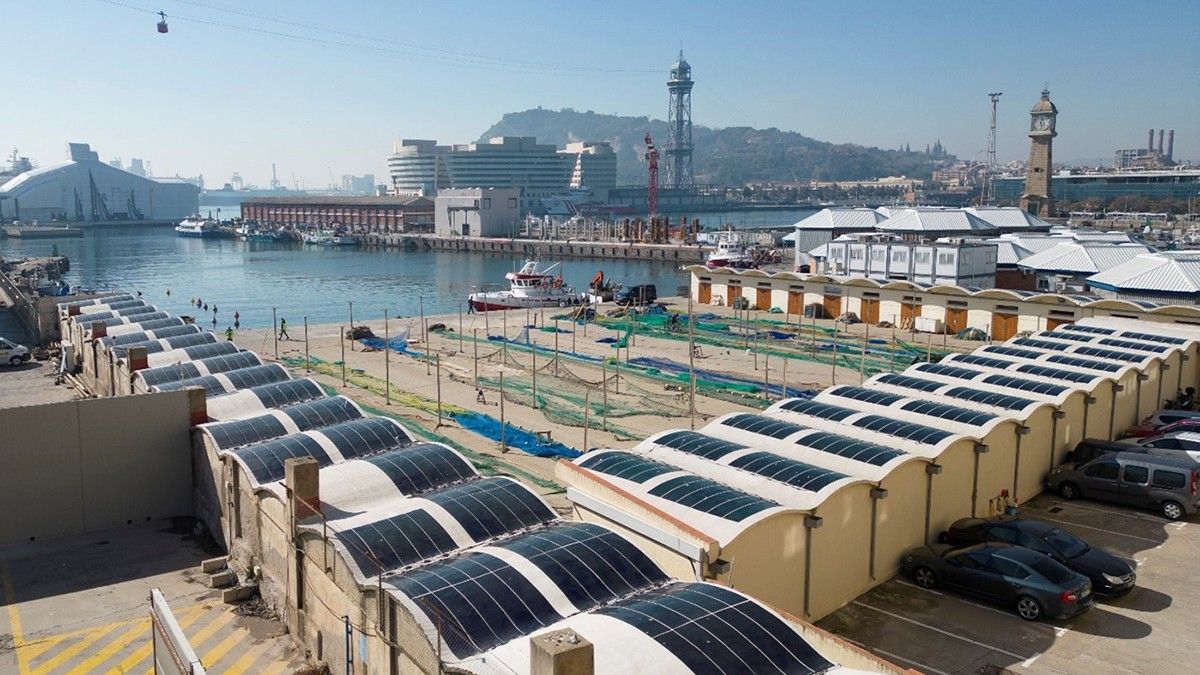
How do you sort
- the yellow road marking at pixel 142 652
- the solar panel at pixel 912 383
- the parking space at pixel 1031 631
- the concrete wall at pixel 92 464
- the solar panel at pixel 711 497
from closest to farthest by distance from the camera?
the parking space at pixel 1031 631 → the solar panel at pixel 711 497 → the yellow road marking at pixel 142 652 → the concrete wall at pixel 92 464 → the solar panel at pixel 912 383

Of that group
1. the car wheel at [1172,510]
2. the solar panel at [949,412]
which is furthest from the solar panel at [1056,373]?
the solar panel at [949,412]

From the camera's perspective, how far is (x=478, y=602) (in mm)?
6809

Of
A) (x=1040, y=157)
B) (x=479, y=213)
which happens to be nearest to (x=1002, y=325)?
(x=1040, y=157)

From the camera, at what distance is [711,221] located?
168000mm

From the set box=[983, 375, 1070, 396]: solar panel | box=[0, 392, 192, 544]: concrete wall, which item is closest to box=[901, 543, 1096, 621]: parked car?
box=[983, 375, 1070, 396]: solar panel

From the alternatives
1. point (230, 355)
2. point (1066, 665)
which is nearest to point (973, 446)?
point (1066, 665)

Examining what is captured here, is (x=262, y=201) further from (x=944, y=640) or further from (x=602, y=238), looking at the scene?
(x=944, y=640)

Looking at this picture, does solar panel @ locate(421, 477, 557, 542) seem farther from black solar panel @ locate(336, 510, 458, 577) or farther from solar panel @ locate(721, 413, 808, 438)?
solar panel @ locate(721, 413, 808, 438)

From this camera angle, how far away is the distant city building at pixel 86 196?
148 meters

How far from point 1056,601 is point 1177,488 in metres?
4.47

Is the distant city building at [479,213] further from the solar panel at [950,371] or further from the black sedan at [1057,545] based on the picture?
the black sedan at [1057,545]

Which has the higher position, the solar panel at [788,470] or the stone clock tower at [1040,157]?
the stone clock tower at [1040,157]

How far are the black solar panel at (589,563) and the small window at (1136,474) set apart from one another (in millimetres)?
8091

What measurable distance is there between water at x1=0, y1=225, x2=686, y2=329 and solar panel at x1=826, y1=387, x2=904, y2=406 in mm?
32615
